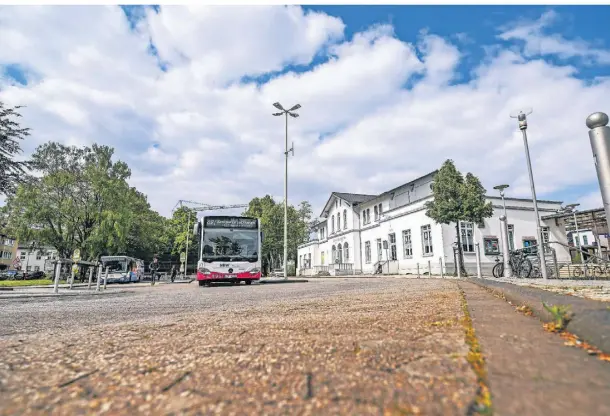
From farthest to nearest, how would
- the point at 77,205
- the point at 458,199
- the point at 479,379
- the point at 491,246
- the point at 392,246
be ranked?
the point at 392,246 < the point at 77,205 < the point at 491,246 < the point at 458,199 < the point at 479,379

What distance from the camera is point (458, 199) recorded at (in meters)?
18.9

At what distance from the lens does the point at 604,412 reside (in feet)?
2.89

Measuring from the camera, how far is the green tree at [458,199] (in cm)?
1861

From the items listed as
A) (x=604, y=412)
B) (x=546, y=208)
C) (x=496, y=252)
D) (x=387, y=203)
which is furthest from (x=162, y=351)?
(x=546, y=208)

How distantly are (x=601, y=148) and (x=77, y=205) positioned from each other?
101 feet

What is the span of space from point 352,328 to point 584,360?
1.25 meters

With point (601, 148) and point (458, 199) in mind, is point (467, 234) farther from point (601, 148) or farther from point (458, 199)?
point (601, 148)

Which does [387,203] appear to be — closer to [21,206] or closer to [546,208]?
[546,208]

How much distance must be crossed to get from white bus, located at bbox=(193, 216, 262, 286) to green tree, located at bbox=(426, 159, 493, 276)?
10.6 meters

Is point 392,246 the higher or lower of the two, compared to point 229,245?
higher

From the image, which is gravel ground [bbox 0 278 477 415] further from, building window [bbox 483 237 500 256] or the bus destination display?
building window [bbox 483 237 500 256]

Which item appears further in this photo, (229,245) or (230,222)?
(230,222)

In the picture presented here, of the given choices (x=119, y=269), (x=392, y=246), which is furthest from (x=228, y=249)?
(x=119, y=269)

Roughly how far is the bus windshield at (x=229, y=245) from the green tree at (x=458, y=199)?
10.9m
